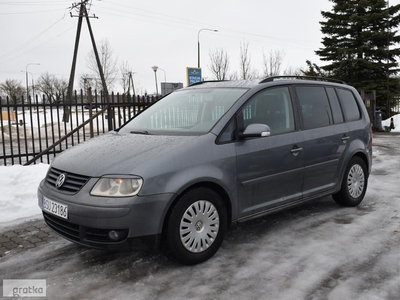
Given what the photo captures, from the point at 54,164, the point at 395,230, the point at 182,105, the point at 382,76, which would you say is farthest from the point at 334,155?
the point at 382,76

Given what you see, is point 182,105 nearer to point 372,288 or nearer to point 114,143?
point 114,143

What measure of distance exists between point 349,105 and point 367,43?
20878 millimetres

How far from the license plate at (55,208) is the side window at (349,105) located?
3.77 m

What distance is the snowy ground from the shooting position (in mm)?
3070

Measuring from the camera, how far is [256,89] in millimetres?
4258

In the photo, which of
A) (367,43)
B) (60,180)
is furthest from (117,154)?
(367,43)

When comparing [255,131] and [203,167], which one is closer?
[203,167]

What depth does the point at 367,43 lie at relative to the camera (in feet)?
78.2

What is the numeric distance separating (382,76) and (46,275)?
80.4 feet

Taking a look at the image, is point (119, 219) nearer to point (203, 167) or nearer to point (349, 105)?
point (203, 167)

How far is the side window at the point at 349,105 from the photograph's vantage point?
5344 mm

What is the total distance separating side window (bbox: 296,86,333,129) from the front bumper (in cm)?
223

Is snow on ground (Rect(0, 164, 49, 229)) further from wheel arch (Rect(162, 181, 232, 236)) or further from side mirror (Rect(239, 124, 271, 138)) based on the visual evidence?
side mirror (Rect(239, 124, 271, 138))

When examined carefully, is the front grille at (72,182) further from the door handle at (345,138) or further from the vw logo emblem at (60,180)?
the door handle at (345,138)
